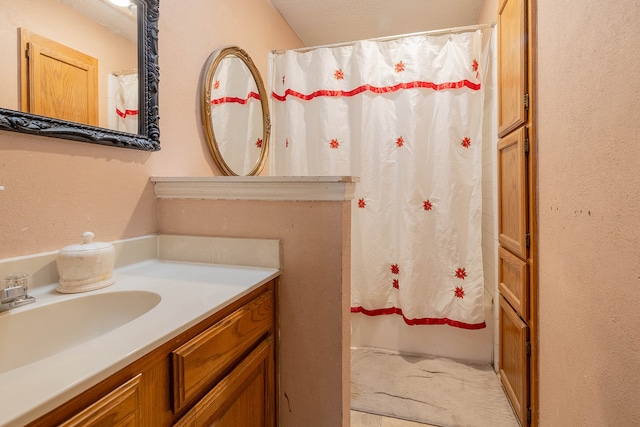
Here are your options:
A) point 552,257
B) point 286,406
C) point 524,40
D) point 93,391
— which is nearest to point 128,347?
point 93,391

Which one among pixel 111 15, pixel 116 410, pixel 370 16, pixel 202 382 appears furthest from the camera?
pixel 370 16

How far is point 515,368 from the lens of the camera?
4.65 feet

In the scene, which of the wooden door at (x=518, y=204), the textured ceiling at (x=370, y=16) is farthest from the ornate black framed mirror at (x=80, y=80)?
the wooden door at (x=518, y=204)

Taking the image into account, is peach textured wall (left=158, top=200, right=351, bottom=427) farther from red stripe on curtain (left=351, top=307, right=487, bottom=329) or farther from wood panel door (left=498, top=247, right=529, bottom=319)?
red stripe on curtain (left=351, top=307, right=487, bottom=329)

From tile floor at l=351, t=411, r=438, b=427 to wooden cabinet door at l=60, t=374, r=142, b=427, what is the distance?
120cm

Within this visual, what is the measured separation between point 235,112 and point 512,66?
1.37 metres

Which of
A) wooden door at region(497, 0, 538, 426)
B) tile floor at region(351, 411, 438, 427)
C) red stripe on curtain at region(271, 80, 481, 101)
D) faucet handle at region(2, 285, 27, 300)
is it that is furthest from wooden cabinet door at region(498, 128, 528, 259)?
faucet handle at region(2, 285, 27, 300)

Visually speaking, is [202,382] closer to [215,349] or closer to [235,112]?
[215,349]

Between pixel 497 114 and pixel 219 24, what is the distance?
60.2 inches

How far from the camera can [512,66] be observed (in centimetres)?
137

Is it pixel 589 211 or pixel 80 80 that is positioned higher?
pixel 80 80

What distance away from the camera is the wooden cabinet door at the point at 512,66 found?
1.21m

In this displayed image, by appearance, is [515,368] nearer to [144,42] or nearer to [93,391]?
[93,391]

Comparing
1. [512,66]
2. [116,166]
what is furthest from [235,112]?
[512,66]
